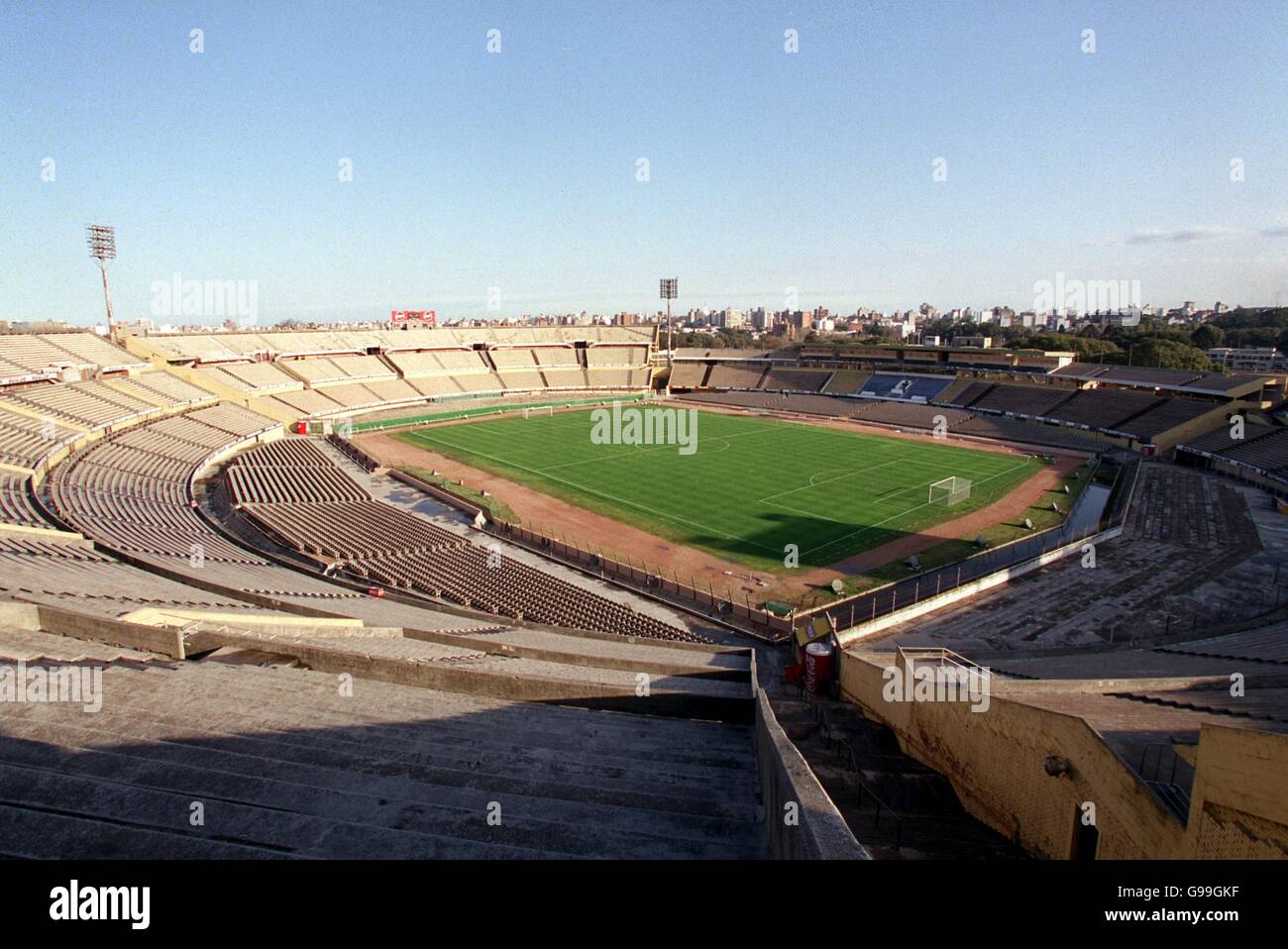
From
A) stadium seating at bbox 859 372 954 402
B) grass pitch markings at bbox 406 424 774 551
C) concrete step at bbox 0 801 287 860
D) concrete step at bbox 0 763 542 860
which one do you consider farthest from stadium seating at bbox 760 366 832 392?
concrete step at bbox 0 801 287 860

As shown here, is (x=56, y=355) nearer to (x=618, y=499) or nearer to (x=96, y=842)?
(x=618, y=499)

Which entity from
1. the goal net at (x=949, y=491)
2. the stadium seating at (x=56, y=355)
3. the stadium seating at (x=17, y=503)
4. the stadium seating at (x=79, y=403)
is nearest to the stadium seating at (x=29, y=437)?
the stadium seating at (x=79, y=403)

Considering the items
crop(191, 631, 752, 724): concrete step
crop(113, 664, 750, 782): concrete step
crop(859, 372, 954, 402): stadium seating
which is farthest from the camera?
crop(859, 372, 954, 402): stadium seating

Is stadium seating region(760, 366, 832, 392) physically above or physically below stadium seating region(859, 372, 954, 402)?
above

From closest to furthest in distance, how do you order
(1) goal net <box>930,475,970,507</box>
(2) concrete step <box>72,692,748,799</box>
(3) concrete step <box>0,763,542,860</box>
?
(3) concrete step <box>0,763,542,860</box>
(2) concrete step <box>72,692,748,799</box>
(1) goal net <box>930,475,970,507</box>

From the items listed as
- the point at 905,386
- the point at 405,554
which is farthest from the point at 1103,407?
the point at 405,554

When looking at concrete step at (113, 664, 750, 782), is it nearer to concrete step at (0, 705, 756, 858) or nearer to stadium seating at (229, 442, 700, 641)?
concrete step at (0, 705, 756, 858)

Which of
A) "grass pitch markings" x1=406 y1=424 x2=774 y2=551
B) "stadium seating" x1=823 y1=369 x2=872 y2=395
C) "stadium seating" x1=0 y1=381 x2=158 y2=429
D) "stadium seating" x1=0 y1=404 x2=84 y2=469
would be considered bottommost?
"grass pitch markings" x1=406 y1=424 x2=774 y2=551
